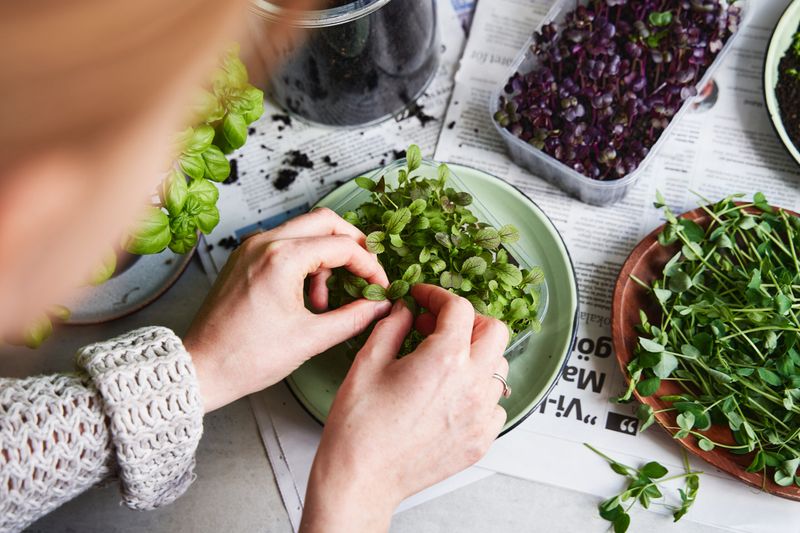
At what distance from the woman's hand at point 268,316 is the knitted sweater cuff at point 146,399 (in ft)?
0.14

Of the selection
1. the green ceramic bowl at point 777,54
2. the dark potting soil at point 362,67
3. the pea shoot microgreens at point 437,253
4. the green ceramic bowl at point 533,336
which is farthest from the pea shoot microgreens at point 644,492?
the dark potting soil at point 362,67

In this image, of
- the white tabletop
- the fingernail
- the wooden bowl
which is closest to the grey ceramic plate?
the white tabletop

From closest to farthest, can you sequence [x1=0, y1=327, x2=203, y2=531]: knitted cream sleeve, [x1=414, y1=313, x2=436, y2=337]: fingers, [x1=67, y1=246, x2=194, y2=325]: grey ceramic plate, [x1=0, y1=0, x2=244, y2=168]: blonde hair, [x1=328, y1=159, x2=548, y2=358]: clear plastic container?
[x1=0, y1=0, x2=244, y2=168]: blonde hair, [x1=0, y1=327, x2=203, y2=531]: knitted cream sleeve, [x1=414, y1=313, x2=436, y2=337]: fingers, [x1=328, y1=159, x2=548, y2=358]: clear plastic container, [x1=67, y1=246, x2=194, y2=325]: grey ceramic plate

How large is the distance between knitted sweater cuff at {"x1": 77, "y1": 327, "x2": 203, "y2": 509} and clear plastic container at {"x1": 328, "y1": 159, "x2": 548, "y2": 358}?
0.82 feet

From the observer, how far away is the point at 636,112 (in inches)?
40.7

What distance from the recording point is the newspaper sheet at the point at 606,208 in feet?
3.30

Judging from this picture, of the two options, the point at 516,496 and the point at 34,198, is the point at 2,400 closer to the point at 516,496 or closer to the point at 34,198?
the point at 34,198

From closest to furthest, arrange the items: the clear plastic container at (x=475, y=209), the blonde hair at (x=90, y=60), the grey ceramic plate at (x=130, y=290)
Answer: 1. the blonde hair at (x=90, y=60)
2. the clear plastic container at (x=475, y=209)
3. the grey ceramic plate at (x=130, y=290)

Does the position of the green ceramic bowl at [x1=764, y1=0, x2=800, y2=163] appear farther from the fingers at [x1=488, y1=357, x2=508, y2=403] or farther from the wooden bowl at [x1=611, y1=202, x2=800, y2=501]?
the fingers at [x1=488, y1=357, x2=508, y2=403]

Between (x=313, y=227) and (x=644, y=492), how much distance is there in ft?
1.96

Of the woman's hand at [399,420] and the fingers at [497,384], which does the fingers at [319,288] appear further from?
the fingers at [497,384]

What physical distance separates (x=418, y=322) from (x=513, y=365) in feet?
0.72

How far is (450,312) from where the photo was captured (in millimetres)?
755

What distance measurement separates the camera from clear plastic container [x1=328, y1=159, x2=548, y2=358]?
0.95 metres
